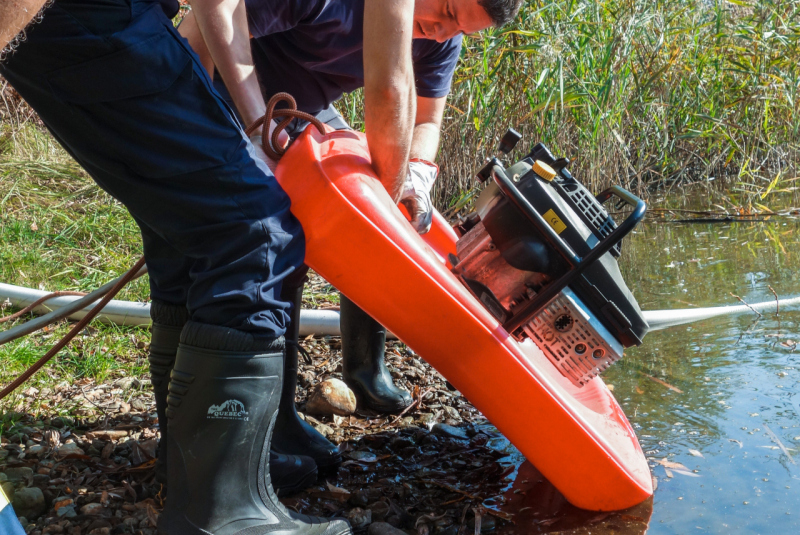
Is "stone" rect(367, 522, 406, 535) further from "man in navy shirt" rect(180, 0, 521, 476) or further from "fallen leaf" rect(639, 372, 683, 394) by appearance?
"fallen leaf" rect(639, 372, 683, 394)

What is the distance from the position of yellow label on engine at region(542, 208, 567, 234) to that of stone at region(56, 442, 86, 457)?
1.28m

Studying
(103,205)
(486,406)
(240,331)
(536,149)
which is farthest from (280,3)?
(103,205)

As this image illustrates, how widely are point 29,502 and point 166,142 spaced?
882 mm

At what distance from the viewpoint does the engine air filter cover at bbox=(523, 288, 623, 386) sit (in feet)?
5.23

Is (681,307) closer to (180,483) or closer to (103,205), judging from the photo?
(180,483)

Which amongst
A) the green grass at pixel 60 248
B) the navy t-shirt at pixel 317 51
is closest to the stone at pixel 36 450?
the green grass at pixel 60 248

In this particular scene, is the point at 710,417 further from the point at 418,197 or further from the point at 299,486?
the point at 299,486

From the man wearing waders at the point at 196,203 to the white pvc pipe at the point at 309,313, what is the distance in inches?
49.1

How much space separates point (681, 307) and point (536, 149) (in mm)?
1401

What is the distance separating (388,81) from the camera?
137 centimetres

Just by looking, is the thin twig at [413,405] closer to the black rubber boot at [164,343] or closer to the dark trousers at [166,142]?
the black rubber boot at [164,343]

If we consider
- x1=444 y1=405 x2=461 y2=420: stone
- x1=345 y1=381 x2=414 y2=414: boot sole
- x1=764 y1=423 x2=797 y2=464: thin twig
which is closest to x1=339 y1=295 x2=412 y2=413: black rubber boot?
x1=345 y1=381 x2=414 y2=414: boot sole

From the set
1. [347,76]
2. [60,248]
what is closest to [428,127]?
[347,76]

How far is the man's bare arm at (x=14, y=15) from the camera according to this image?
745 mm
